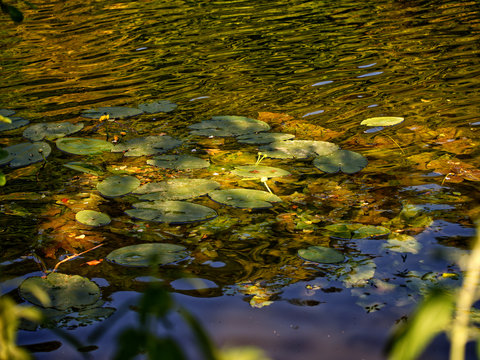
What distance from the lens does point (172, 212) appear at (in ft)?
6.81

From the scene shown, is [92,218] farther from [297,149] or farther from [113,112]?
[113,112]

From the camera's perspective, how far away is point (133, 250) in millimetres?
1830

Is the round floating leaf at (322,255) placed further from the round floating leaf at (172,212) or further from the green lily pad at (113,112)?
the green lily pad at (113,112)

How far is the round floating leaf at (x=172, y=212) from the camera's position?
6.67ft

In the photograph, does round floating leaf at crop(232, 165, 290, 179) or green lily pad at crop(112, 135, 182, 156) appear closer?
round floating leaf at crop(232, 165, 290, 179)

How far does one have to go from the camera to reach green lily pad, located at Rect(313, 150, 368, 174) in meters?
2.36

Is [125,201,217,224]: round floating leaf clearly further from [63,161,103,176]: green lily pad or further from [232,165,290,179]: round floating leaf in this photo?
[63,161,103,176]: green lily pad

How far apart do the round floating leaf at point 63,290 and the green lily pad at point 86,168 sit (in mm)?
938

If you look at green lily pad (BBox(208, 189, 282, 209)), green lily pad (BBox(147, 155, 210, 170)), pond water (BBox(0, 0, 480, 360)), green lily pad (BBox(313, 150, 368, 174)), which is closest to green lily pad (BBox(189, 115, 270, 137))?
pond water (BBox(0, 0, 480, 360))

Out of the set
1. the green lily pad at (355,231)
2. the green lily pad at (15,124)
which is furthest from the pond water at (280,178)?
the green lily pad at (15,124)

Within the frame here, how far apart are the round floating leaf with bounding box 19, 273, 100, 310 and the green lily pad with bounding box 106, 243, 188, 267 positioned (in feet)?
0.51

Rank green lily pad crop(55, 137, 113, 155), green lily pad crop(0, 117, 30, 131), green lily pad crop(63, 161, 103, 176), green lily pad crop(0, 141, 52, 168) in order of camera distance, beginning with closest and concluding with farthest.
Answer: green lily pad crop(63, 161, 103, 176)
green lily pad crop(0, 141, 52, 168)
green lily pad crop(55, 137, 113, 155)
green lily pad crop(0, 117, 30, 131)

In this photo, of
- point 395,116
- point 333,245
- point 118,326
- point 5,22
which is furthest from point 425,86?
point 5,22

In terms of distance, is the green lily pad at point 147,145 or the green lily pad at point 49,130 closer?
the green lily pad at point 147,145
